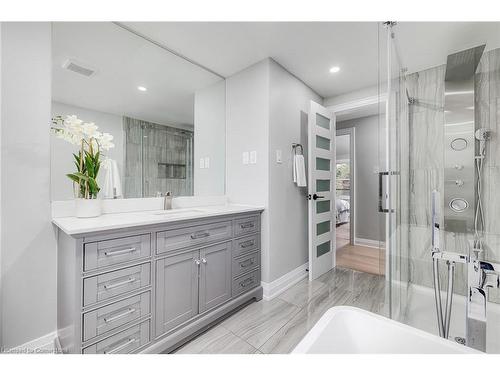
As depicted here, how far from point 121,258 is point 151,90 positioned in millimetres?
1441

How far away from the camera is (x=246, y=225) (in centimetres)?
209

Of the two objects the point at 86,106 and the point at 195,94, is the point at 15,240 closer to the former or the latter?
the point at 86,106

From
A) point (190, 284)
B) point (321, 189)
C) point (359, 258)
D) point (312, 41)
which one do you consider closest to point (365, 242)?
point (359, 258)

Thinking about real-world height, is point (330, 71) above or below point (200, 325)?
above

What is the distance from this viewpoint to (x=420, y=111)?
89.5 inches

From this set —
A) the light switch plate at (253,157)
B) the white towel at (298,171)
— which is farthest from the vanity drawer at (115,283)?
the white towel at (298,171)

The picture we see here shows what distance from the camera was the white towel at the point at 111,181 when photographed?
172 centimetres

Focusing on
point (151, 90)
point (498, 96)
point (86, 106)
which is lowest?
point (86, 106)

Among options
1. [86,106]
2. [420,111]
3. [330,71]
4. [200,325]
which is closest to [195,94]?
[86,106]

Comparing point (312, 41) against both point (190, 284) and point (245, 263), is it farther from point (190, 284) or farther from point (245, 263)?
point (190, 284)

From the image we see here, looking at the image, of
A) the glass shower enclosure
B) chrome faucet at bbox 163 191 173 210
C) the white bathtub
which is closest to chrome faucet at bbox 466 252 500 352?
the white bathtub

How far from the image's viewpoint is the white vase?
1.48 m

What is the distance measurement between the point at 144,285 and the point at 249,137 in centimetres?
159
